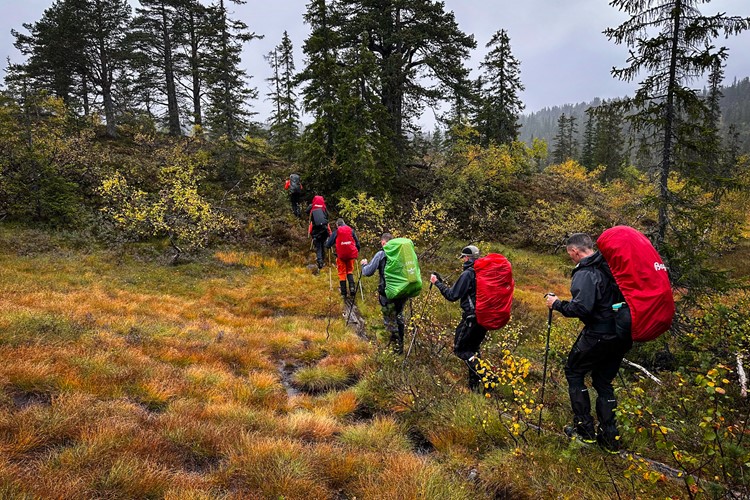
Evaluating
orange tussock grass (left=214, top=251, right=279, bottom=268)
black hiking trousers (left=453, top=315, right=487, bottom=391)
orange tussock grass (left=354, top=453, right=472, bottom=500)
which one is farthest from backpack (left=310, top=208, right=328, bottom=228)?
orange tussock grass (left=354, top=453, right=472, bottom=500)

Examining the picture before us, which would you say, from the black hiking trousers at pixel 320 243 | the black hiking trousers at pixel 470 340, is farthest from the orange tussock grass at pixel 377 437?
the black hiking trousers at pixel 320 243

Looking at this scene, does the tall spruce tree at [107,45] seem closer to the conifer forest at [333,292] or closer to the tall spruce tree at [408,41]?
the conifer forest at [333,292]

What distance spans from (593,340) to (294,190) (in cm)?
1537

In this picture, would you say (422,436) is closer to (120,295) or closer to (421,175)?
(120,295)

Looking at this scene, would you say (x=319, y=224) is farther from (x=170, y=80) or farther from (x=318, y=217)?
(x=170, y=80)

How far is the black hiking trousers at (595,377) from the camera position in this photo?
4.07 metres

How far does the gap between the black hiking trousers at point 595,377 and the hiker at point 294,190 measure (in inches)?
587

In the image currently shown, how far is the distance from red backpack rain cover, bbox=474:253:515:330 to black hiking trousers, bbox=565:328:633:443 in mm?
1315

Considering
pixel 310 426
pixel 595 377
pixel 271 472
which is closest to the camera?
pixel 271 472

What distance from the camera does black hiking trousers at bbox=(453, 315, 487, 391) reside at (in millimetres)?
5844

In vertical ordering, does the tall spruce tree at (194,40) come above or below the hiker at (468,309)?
above

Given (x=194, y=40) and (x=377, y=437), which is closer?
(x=377, y=437)

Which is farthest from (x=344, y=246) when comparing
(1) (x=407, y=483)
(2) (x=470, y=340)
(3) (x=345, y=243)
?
(1) (x=407, y=483)

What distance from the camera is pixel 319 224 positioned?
13.1m
